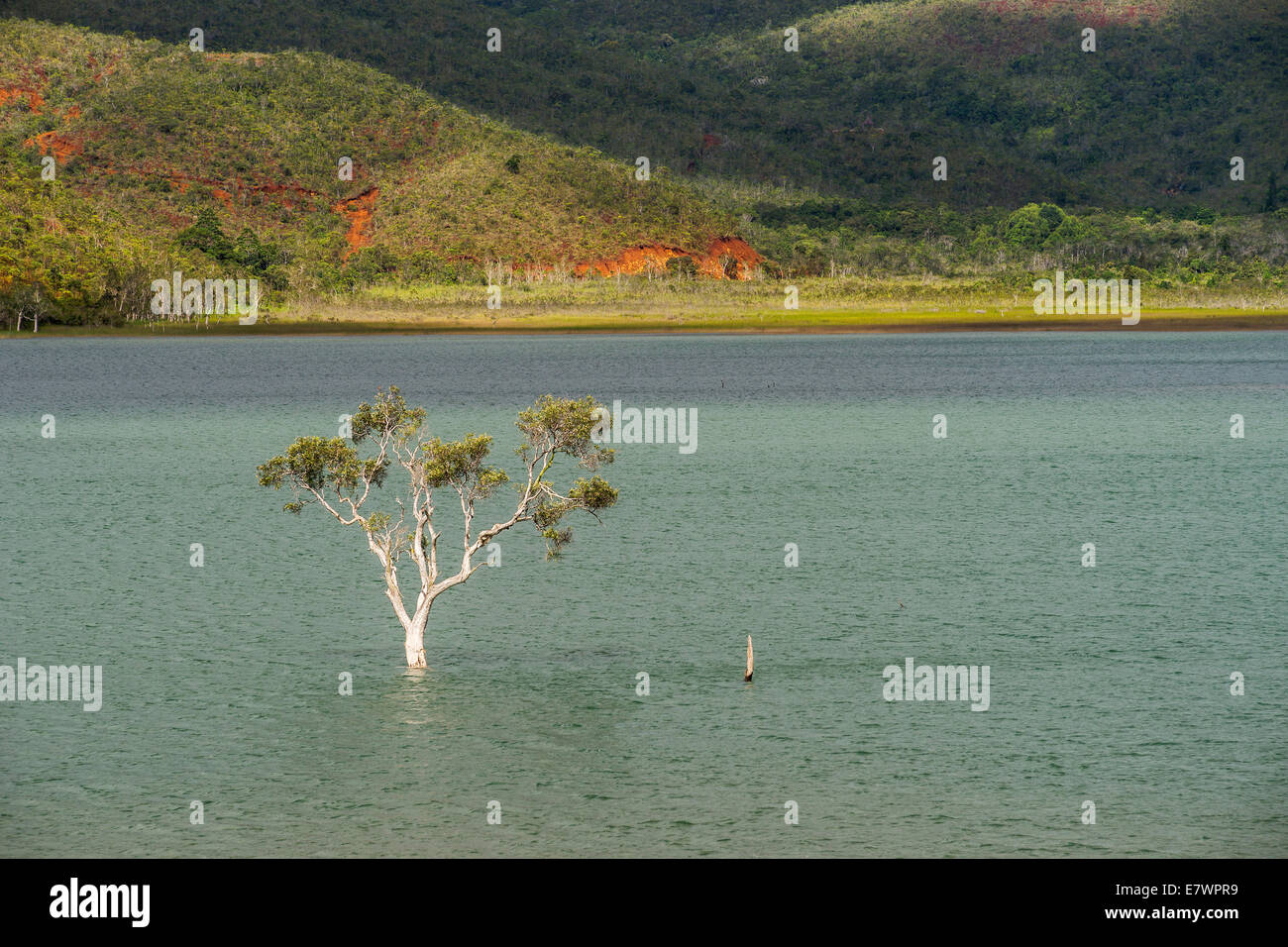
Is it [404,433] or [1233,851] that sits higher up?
[404,433]

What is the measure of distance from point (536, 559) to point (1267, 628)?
17.9 meters

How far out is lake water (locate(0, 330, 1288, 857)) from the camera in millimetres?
21734

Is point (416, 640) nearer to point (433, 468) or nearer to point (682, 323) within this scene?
point (433, 468)

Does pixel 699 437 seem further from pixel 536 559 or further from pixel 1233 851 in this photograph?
pixel 1233 851

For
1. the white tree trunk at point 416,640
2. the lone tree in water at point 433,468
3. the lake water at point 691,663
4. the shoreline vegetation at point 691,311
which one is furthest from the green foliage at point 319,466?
the shoreline vegetation at point 691,311

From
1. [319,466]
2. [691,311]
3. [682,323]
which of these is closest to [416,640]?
[319,466]

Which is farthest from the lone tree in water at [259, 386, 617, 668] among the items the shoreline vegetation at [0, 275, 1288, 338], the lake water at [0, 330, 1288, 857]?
the shoreline vegetation at [0, 275, 1288, 338]

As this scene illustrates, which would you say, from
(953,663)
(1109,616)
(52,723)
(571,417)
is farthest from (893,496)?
(52,723)

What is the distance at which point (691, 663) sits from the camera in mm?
29906

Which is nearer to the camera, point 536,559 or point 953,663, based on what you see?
point 953,663

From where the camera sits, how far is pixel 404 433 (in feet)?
92.0

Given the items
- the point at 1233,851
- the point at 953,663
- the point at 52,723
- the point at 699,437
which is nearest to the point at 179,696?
the point at 52,723
